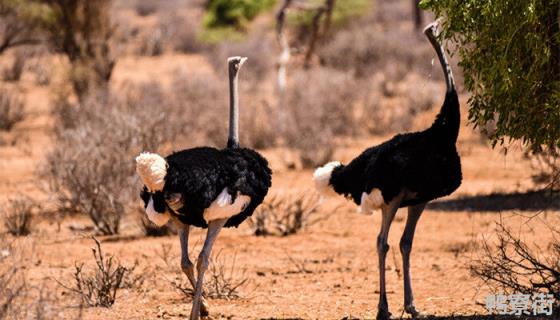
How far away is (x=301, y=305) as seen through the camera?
7266 millimetres

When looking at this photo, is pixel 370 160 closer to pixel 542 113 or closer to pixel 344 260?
pixel 542 113

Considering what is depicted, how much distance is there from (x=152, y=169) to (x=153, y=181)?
9 centimetres

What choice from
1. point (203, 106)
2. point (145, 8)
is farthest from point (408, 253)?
point (145, 8)

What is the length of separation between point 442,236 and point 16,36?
11563 mm

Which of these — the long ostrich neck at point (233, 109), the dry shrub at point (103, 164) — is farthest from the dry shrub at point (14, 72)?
the long ostrich neck at point (233, 109)

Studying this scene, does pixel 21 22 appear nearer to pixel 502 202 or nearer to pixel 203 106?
pixel 203 106

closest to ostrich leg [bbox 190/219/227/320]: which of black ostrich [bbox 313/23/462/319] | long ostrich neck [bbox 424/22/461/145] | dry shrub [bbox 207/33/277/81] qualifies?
black ostrich [bbox 313/23/462/319]

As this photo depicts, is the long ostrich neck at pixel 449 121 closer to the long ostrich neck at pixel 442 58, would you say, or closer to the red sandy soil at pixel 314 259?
the long ostrich neck at pixel 442 58

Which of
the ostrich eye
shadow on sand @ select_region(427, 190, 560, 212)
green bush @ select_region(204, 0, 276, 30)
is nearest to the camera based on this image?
the ostrich eye

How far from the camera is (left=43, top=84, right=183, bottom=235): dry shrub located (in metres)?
10.3

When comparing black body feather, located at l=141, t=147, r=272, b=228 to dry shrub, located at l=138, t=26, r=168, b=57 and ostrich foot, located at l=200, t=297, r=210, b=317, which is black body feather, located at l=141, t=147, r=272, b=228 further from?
dry shrub, located at l=138, t=26, r=168, b=57

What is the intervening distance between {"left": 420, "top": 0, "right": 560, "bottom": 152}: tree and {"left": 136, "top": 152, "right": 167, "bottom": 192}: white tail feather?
1.96 meters

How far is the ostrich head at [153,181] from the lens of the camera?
5695mm

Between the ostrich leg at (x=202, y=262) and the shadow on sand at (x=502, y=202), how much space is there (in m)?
5.07
